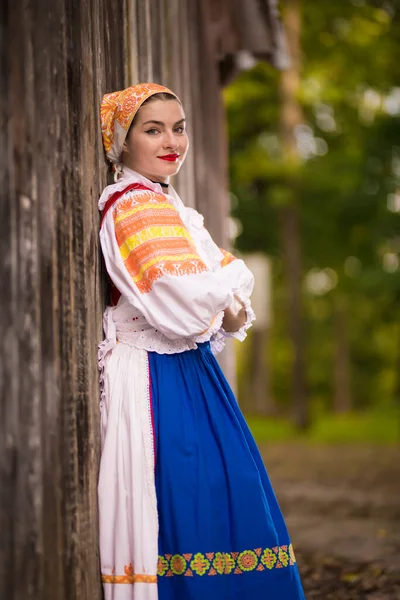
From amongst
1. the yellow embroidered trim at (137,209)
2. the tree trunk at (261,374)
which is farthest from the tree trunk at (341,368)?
the yellow embroidered trim at (137,209)

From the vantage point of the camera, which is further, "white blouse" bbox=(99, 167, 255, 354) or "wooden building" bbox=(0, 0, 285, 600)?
"white blouse" bbox=(99, 167, 255, 354)

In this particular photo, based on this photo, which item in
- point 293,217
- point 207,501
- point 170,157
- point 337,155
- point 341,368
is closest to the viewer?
point 207,501

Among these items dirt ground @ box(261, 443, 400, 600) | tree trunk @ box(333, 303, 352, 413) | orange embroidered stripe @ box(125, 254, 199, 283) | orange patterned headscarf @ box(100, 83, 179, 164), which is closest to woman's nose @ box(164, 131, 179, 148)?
orange patterned headscarf @ box(100, 83, 179, 164)

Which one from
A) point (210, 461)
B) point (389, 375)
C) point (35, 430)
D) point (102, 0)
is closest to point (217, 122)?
point (102, 0)

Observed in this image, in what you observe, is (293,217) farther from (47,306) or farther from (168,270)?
(47,306)

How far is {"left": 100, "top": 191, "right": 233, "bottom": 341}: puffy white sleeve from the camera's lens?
2506 mm

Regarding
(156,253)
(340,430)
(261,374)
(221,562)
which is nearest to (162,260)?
(156,253)

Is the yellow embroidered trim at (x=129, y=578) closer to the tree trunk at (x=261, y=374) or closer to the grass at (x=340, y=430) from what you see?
the grass at (x=340, y=430)

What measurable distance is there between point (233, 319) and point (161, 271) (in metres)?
0.45

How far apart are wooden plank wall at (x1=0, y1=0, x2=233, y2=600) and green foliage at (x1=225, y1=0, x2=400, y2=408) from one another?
989 centimetres

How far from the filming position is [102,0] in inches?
110

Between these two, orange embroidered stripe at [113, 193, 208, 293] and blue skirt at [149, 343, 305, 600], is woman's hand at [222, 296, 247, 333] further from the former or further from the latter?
orange embroidered stripe at [113, 193, 208, 293]

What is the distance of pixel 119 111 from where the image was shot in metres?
2.74

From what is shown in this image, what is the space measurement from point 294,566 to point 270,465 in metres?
7.21
